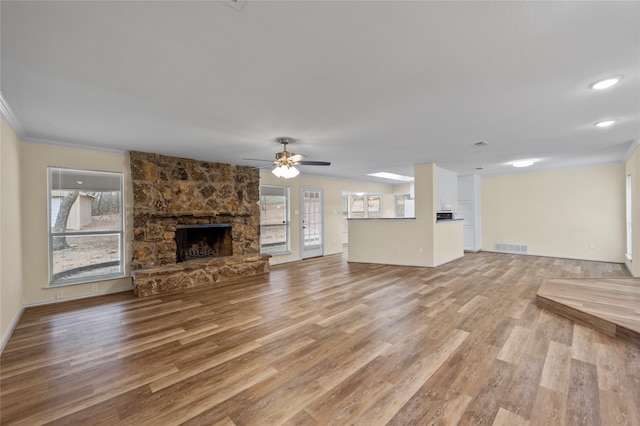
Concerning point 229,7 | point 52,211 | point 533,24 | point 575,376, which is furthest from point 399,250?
point 52,211

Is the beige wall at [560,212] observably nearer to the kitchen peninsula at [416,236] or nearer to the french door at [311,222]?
the kitchen peninsula at [416,236]

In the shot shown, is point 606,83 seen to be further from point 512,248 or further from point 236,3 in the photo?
point 512,248

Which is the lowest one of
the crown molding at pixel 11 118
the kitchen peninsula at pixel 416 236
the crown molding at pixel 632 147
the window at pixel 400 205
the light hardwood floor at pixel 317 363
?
the light hardwood floor at pixel 317 363

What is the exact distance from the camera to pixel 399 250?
6621 mm

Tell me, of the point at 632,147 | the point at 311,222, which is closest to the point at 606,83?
the point at 632,147

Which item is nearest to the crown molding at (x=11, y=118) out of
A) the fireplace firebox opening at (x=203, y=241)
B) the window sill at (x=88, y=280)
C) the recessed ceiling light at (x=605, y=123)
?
the window sill at (x=88, y=280)

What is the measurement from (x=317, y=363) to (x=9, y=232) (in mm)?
3770

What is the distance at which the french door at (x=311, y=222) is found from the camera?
7.85 metres

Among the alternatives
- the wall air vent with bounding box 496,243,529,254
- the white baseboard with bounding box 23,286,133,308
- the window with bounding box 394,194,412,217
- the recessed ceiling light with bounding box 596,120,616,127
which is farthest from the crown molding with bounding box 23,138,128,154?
the wall air vent with bounding box 496,243,529,254

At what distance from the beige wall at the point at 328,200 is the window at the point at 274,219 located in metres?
0.15

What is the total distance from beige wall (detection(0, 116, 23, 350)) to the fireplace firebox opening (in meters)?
2.28

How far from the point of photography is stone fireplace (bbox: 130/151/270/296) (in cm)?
A: 487

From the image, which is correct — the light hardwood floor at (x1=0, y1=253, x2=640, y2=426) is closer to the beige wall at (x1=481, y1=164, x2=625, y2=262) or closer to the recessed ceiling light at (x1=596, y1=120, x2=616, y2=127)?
the recessed ceiling light at (x1=596, y1=120, x2=616, y2=127)

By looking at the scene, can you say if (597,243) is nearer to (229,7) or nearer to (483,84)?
(483,84)
